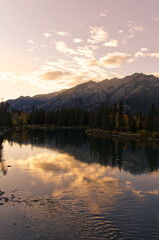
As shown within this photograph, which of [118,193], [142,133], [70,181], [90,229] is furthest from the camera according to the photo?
[142,133]

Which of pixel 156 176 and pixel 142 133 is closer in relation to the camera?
pixel 156 176

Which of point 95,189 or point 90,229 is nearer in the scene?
point 90,229

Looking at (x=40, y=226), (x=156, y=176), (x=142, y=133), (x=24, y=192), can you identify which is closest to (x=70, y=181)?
(x=24, y=192)

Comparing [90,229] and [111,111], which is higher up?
[111,111]

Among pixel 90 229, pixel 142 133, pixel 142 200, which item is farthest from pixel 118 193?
pixel 142 133

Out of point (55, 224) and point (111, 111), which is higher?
point (111, 111)

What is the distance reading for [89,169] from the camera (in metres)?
37.2

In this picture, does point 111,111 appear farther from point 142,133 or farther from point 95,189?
point 95,189

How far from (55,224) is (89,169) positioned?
798 inches

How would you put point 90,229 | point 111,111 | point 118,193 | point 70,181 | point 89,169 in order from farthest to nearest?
1. point 111,111
2. point 89,169
3. point 70,181
4. point 118,193
5. point 90,229

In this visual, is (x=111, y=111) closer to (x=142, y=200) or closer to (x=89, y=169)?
(x=89, y=169)

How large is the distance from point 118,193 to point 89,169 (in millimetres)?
12547

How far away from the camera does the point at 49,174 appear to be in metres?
32.8

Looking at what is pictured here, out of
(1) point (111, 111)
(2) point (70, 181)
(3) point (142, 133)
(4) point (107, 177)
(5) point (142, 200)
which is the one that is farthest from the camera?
(1) point (111, 111)
